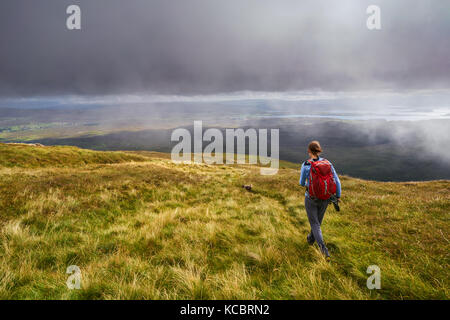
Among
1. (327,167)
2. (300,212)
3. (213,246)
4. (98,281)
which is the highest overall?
(327,167)

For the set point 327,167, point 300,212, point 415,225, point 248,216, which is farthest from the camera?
point 300,212

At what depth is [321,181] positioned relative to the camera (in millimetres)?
4871

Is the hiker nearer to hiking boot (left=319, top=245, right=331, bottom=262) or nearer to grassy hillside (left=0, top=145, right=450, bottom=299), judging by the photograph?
hiking boot (left=319, top=245, right=331, bottom=262)

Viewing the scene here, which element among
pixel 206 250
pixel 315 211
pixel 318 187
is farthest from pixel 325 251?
pixel 206 250

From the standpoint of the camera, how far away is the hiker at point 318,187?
→ 16.1ft

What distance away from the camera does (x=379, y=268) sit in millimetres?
4055

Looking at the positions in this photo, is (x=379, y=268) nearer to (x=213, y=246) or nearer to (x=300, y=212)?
(x=213, y=246)

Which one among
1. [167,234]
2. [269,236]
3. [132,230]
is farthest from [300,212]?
[132,230]

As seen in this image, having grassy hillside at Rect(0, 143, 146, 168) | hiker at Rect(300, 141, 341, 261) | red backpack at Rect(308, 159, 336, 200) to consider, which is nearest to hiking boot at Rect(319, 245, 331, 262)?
hiker at Rect(300, 141, 341, 261)

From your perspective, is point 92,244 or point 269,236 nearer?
point 92,244

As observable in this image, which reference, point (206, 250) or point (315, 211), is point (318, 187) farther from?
point (206, 250)

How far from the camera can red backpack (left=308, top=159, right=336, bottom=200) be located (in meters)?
4.88

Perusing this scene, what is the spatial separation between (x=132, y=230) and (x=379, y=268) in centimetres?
673

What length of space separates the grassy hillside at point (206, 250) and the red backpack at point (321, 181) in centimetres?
147
